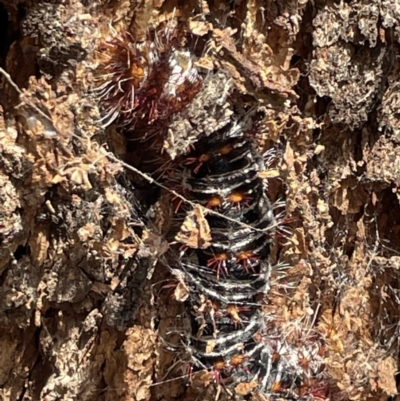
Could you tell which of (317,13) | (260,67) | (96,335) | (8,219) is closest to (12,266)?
(8,219)

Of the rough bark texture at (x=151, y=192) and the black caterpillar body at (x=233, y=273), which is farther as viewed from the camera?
the black caterpillar body at (x=233, y=273)

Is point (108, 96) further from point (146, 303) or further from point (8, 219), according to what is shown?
point (146, 303)

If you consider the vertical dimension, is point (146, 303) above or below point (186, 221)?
below

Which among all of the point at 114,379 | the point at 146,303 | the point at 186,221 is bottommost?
the point at 114,379

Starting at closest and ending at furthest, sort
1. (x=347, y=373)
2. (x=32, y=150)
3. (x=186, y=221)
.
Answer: (x=32, y=150) < (x=186, y=221) < (x=347, y=373)

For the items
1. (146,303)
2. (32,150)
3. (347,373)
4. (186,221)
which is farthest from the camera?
(347,373)

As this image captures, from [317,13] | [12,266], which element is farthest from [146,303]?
[317,13]

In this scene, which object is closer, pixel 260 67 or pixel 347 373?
pixel 260 67

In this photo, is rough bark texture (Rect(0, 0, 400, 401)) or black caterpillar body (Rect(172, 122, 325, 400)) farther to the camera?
black caterpillar body (Rect(172, 122, 325, 400))
